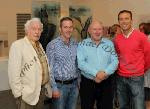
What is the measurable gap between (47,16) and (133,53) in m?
2.95

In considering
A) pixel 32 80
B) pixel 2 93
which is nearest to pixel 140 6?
pixel 2 93

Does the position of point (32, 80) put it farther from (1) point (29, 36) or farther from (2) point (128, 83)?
(2) point (128, 83)

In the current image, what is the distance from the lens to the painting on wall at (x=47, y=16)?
5543 millimetres

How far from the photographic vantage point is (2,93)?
4973mm

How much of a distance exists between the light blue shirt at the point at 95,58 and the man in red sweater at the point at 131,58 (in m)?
0.13

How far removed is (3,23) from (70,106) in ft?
8.55

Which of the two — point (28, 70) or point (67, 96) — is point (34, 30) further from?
point (67, 96)

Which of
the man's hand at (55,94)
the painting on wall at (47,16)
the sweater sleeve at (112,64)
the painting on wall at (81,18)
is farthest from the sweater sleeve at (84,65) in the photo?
the painting on wall at (81,18)

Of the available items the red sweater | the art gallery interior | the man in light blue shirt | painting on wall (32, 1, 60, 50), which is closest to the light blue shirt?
the man in light blue shirt

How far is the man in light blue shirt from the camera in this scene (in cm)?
303

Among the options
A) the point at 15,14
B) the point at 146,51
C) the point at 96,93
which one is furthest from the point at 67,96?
the point at 15,14

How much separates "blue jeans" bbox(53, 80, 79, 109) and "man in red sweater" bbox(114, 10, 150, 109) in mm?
542

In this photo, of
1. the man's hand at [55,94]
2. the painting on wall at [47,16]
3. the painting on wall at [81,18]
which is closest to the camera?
the man's hand at [55,94]

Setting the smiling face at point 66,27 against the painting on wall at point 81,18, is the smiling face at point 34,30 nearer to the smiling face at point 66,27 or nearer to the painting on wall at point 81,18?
the smiling face at point 66,27
